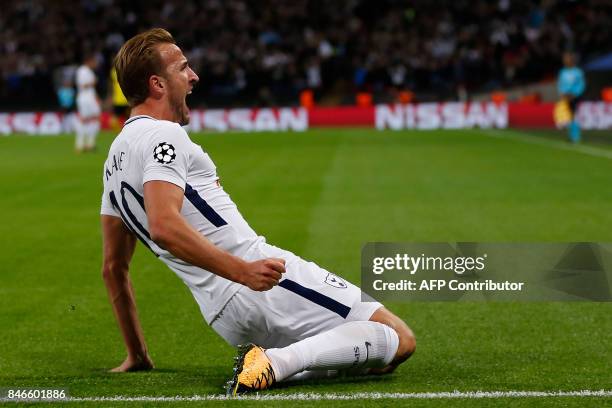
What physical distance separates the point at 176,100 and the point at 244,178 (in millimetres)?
13531

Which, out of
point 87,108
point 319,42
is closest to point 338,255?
point 87,108

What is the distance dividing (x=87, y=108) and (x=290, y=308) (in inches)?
918

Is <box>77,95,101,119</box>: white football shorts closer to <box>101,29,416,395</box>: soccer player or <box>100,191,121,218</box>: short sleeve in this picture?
<box>100,191,121,218</box>: short sleeve

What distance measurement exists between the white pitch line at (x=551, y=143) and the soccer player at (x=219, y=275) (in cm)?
1822

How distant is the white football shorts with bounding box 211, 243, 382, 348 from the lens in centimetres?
493

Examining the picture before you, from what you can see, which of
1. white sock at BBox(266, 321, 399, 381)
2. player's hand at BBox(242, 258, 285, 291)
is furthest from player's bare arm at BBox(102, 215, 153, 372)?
player's hand at BBox(242, 258, 285, 291)

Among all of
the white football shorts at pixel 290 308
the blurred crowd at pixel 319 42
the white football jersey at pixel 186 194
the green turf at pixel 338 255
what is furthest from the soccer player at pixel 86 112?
the white football shorts at pixel 290 308

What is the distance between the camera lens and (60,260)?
32.5ft

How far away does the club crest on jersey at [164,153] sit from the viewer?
458cm

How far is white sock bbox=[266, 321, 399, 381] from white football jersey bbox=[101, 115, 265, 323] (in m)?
0.39

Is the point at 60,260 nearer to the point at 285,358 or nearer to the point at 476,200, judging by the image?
the point at 285,358

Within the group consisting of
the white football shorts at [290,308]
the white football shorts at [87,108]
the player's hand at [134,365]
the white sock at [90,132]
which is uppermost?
the white football shorts at [290,308]

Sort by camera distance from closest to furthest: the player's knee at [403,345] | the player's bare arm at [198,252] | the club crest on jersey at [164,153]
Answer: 1. the player's bare arm at [198,252]
2. the club crest on jersey at [164,153]
3. the player's knee at [403,345]

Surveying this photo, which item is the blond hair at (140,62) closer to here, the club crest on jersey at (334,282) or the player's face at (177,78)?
the player's face at (177,78)
